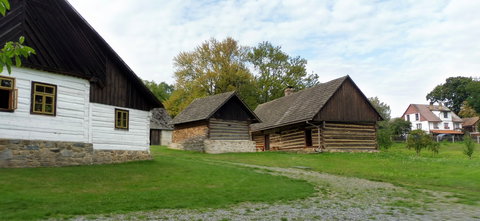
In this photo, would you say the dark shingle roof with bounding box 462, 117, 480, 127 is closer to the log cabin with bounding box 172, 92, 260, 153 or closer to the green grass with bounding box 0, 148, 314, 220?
the log cabin with bounding box 172, 92, 260, 153

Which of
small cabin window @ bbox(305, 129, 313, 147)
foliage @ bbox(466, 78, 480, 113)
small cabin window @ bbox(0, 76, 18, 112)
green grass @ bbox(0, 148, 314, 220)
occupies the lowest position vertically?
green grass @ bbox(0, 148, 314, 220)

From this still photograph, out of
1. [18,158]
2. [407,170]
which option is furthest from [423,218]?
[18,158]

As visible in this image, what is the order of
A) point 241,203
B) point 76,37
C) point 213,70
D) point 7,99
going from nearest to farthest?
point 241,203, point 7,99, point 76,37, point 213,70

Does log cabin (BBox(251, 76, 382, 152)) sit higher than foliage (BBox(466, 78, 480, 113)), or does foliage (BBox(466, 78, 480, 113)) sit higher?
foliage (BBox(466, 78, 480, 113))

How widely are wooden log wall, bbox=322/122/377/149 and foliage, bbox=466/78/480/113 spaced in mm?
70324

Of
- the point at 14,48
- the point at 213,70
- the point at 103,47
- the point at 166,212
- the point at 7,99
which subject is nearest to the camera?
the point at 14,48

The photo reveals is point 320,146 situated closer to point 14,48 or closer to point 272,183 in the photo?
point 272,183

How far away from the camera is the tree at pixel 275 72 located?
5944cm

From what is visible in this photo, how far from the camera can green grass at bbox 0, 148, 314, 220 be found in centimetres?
1000

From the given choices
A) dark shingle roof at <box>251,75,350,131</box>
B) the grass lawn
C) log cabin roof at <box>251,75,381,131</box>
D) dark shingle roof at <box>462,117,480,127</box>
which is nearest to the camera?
the grass lawn

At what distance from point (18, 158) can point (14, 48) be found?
44.1ft

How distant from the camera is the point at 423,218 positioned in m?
8.99

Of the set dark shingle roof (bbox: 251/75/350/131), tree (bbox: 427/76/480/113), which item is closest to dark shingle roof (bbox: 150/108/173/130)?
dark shingle roof (bbox: 251/75/350/131)

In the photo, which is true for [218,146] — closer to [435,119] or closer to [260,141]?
[260,141]
